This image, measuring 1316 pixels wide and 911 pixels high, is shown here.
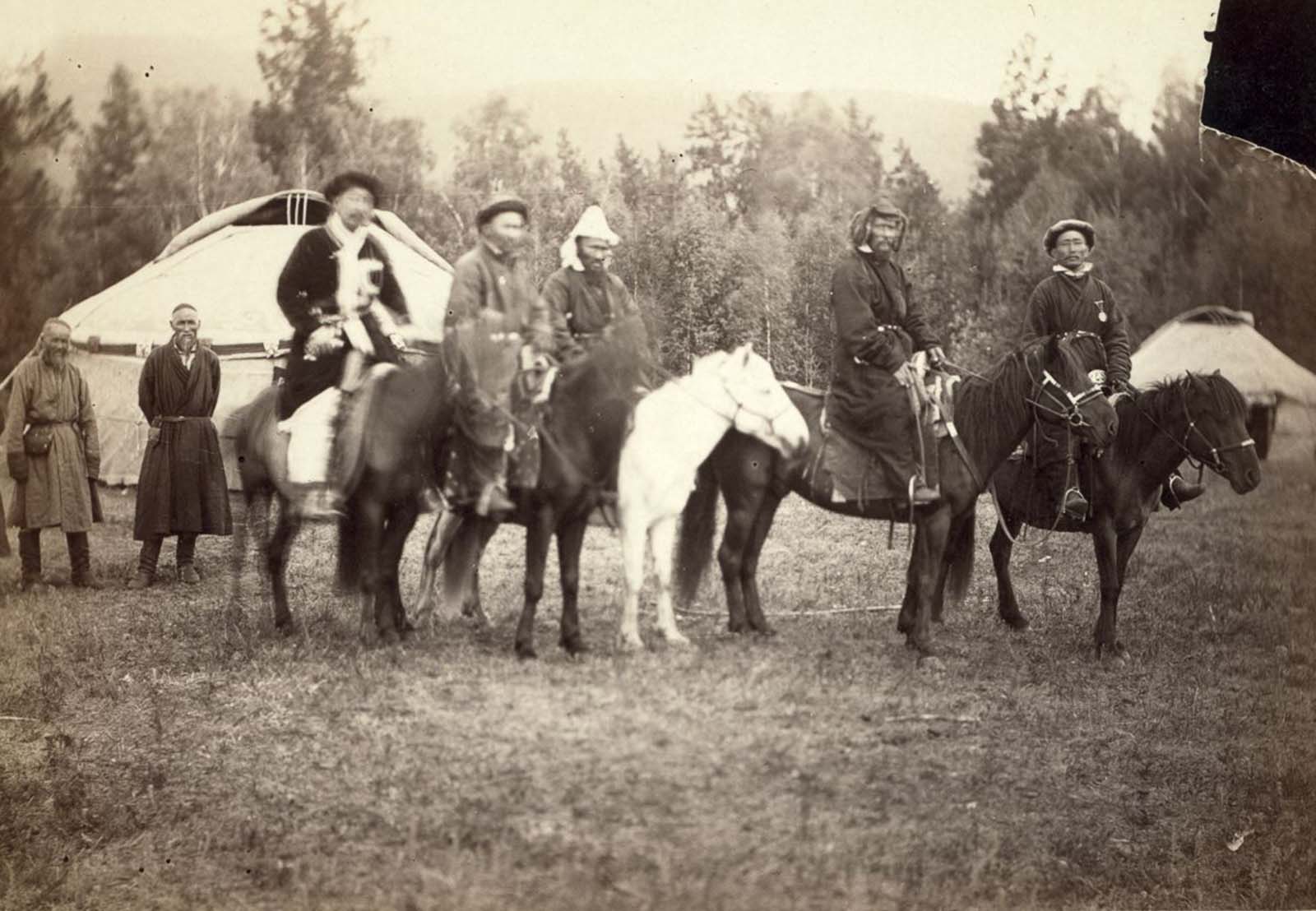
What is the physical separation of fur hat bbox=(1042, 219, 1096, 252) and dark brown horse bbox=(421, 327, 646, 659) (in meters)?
1.46

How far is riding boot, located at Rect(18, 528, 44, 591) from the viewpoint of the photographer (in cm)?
436

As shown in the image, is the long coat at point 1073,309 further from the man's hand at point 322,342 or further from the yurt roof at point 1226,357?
the man's hand at point 322,342

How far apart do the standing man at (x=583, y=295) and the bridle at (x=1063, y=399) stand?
144 cm

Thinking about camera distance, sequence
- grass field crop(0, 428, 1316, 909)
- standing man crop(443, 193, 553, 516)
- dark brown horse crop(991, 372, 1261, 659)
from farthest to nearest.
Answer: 1. dark brown horse crop(991, 372, 1261, 659)
2. standing man crop(443, 193, 553, 516)
3. grass field crop(0, 428, 1316, 909)

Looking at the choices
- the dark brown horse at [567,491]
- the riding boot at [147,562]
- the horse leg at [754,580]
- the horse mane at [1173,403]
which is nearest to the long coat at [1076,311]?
the horse mane at [1173,403]

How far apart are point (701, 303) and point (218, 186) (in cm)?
155

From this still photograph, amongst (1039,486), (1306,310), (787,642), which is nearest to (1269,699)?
(1039,486)

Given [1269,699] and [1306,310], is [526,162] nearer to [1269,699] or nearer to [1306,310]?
[1306,310]

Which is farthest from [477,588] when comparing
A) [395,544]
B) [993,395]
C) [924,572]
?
[993,395]

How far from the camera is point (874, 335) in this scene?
4.21 m

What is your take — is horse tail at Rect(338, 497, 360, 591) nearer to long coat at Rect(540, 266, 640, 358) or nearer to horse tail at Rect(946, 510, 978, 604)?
long coat at Rect(540, 266, 640, 358)

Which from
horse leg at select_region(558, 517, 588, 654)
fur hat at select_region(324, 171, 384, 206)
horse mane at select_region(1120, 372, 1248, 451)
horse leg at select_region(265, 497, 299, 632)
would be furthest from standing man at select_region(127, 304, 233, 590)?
horse mane at select_region(1120, 372, 1248, 451)

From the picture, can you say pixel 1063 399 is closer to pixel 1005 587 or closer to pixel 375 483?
pixel 1005 587

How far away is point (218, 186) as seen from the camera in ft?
13.8
